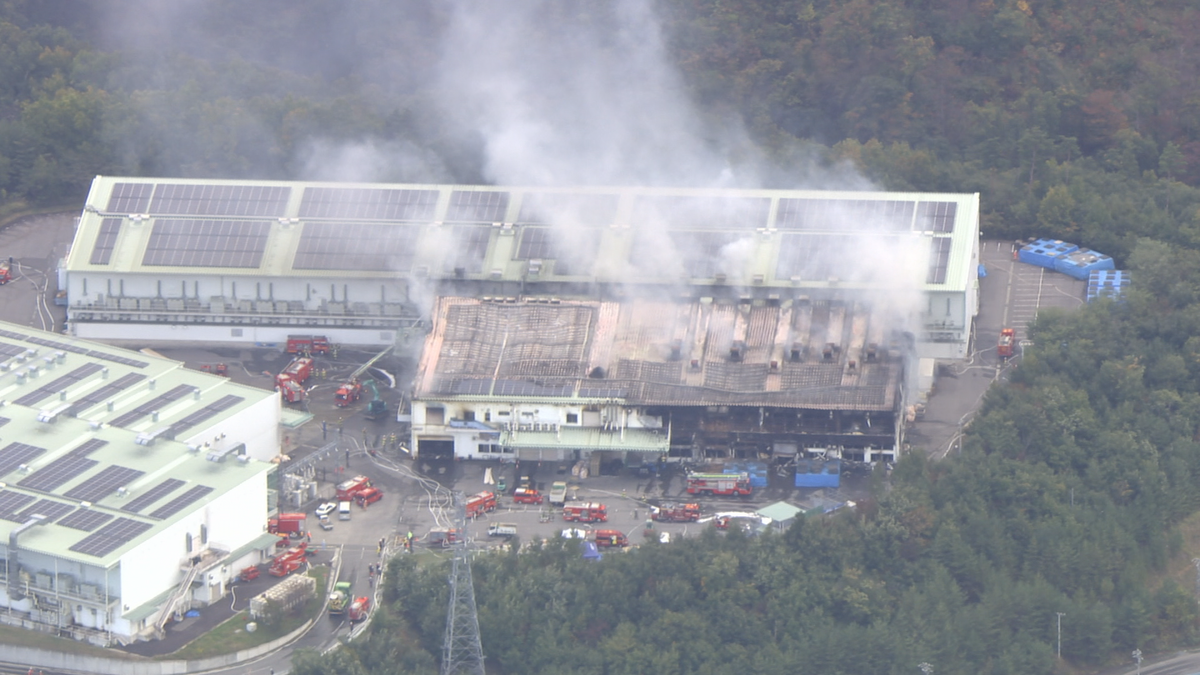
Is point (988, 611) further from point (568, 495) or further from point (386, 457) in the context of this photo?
point (386, 457)

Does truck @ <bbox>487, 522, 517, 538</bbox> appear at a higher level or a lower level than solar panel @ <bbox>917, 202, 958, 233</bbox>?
lower

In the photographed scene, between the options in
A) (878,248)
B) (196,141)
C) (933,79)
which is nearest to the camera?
(878,248)

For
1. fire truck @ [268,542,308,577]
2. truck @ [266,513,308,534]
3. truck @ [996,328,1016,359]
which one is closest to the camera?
fire truck @ [268,542,308,577]

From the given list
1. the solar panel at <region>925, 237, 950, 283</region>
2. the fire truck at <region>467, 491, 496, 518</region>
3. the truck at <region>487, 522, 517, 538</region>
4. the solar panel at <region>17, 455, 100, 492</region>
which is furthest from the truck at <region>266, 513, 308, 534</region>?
the solar panel at <region>925, 237, 950, 283</region>

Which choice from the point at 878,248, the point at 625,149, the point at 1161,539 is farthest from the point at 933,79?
the point at 1161,539

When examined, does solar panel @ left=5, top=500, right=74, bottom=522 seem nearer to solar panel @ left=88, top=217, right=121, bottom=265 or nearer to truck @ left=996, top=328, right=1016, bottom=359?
solar panel @ left=88, top=217, right=121, bottom=265

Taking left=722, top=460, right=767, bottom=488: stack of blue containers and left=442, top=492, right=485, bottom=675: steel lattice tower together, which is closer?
left=442, top=492, right=485, bottom=675: steel lattice tower

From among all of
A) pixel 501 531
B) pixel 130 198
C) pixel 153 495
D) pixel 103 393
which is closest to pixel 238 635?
pixel 153 495
